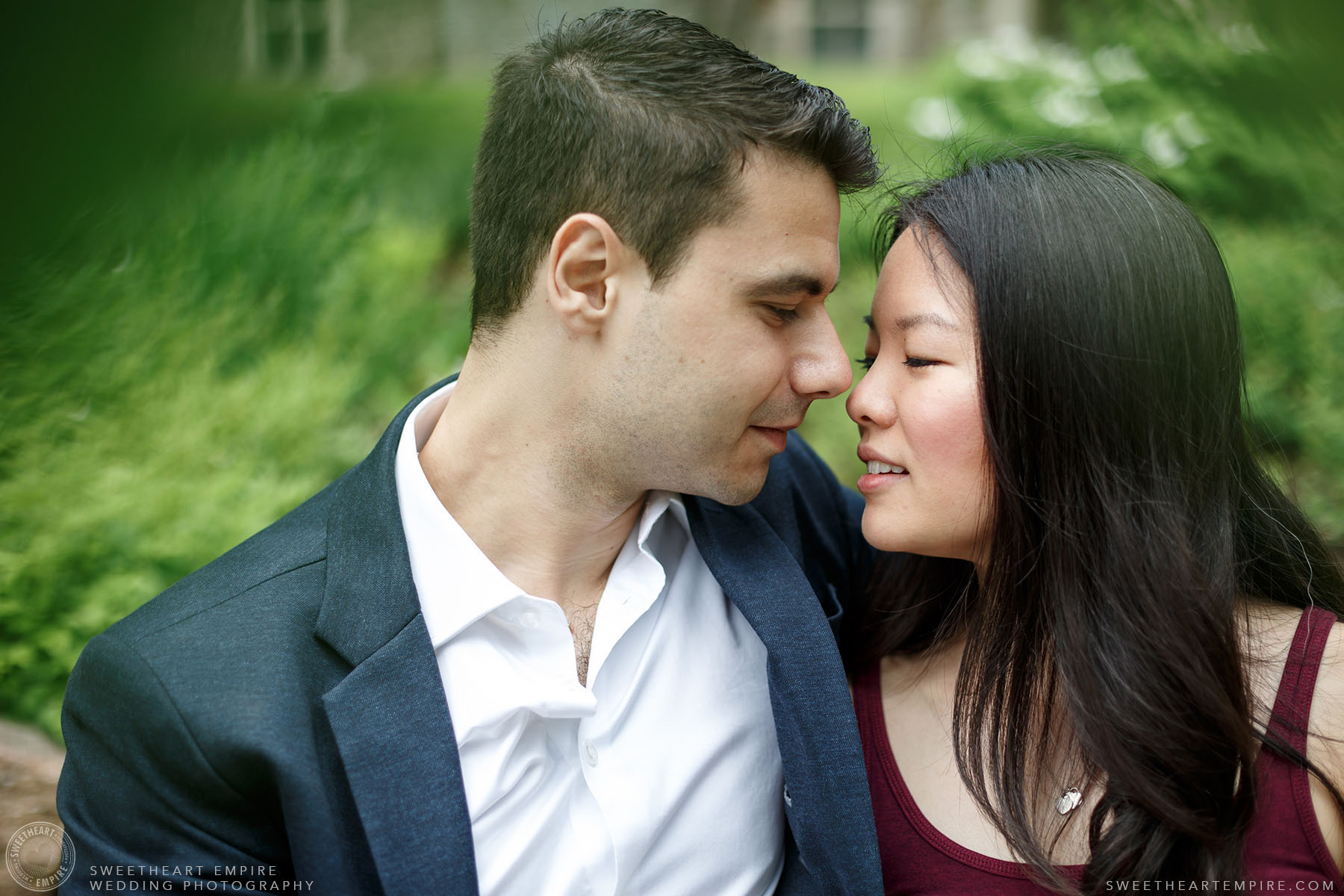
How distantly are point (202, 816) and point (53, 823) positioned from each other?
1183mm

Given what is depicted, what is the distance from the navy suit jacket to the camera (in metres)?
1.67

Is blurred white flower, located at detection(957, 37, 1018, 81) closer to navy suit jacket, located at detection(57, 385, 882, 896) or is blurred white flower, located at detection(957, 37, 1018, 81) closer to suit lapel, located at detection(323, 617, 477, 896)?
navy suit jacket, located at detection(57, 385, 882, 896)

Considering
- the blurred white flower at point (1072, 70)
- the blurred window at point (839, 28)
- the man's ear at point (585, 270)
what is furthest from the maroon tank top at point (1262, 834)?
the blurred window at point (839, 28)

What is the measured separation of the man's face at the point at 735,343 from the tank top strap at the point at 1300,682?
1033mm

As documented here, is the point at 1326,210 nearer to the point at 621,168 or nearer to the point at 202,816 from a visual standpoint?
the point at 621,168

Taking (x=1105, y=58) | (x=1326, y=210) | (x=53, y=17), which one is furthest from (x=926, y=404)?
(x=1105, y=58)

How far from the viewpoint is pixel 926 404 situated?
1974 mm

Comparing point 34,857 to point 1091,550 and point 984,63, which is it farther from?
point 984,63

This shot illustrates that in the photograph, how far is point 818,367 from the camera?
2.13m

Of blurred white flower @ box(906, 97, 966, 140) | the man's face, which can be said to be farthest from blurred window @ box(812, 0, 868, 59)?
the man's face

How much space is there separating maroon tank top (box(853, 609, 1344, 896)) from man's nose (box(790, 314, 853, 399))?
32.2 inches

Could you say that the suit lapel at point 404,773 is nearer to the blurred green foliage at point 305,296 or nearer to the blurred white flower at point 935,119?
the blurred green foliage at point 305,296

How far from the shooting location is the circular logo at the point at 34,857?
2336 millimetres

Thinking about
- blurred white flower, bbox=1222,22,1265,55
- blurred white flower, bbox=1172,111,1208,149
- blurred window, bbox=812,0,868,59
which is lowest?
blurred window, bbox=812,0,868,59
